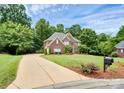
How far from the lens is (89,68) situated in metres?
5.37

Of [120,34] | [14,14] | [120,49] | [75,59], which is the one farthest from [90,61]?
[14,14]

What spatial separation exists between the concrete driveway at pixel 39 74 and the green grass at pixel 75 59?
0.09 m

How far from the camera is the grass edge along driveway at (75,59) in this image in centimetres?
542

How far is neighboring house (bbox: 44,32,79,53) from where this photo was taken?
217 inches

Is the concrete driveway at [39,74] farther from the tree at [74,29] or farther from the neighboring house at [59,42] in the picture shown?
the tree at [74,29]

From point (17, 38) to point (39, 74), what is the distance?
79cm

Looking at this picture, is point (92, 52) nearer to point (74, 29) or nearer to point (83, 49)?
point (83, 49)

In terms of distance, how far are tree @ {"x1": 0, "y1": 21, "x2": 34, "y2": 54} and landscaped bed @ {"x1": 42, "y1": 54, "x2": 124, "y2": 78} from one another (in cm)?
39

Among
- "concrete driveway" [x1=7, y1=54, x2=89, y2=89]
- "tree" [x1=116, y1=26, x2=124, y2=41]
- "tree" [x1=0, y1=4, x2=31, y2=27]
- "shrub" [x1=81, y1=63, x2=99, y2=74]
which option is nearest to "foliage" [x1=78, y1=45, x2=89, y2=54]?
"shrub" [x1=81, y1=63, x2=99, y2=74]

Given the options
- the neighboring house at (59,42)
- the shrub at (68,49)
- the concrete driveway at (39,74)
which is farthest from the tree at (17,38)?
the shrub at (68,49)

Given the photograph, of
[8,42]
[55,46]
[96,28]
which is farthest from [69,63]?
[8,42]

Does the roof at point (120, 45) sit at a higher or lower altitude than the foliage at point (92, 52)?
higher

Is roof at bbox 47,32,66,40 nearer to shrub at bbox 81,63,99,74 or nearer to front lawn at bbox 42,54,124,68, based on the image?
front lawn at bbox 42,54,124,68
